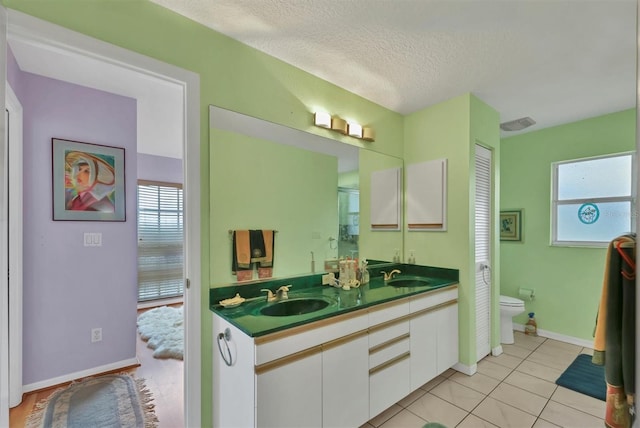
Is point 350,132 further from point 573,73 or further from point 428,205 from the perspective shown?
point 573,73

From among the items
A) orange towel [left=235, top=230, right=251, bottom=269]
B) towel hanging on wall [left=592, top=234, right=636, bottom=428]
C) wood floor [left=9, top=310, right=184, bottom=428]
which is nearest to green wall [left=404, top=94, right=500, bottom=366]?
towel hanging on wall [left=592, top=234, right=636, bottom=428]

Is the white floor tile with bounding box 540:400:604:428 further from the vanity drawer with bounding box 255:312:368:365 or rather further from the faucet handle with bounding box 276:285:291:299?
the faucet handle with bounding box 276:285:291:299

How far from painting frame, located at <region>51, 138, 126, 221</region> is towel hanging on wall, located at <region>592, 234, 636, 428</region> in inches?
132

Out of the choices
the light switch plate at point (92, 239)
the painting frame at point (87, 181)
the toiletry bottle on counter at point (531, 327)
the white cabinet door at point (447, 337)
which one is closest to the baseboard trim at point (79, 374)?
the light switch plate at point (92, 239)

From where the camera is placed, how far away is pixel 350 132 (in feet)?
8.06

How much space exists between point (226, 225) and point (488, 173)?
2685mm

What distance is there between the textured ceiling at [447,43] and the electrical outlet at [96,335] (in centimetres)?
270

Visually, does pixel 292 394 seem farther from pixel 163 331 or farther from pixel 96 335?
pixel 163 331

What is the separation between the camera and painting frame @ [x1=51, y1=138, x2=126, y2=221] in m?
2.41

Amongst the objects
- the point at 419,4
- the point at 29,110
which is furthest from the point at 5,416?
the point at 419,4

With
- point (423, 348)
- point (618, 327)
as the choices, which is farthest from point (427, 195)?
point (618, 327)

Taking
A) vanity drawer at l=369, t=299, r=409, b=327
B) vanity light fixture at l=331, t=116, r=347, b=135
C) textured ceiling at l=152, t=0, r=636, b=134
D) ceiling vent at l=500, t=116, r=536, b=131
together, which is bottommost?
vanity drawer at l=369, t=299, r=409, b=327

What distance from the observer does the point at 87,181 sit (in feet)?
8.39

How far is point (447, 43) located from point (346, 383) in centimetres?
224
